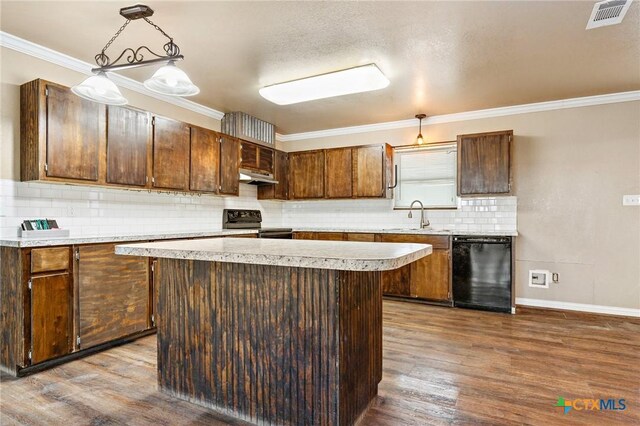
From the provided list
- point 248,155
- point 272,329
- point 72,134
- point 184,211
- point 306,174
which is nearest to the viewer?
point 272,329

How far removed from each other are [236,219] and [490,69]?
3679mm

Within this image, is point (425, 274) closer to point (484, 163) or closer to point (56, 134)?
point (484, 163)

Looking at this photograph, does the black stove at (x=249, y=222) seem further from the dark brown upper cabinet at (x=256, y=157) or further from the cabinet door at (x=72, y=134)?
the cabinet door at (x=72, y=134)

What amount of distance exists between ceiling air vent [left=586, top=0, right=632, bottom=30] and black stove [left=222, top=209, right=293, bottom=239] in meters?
3.99

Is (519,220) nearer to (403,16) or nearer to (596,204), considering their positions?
(596,204)

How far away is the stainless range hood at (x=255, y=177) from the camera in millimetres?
4855

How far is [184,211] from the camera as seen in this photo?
442 centimetres

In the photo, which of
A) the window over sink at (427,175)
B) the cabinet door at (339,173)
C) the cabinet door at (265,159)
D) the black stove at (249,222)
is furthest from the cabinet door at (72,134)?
the window over sink at (427,175)

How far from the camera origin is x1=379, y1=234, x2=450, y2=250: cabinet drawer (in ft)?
14.6

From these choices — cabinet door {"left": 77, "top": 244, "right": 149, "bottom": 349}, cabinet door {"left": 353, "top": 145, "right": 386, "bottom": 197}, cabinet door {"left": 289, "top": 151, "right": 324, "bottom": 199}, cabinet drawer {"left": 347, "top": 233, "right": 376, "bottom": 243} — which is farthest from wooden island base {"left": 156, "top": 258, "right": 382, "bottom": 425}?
cabinet door {"left": 289, "top": 151, "right": 324, "bottom": 199}

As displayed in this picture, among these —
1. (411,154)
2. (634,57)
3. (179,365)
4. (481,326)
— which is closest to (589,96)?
(634,57)

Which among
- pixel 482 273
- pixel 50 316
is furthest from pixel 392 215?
pixel 50 316

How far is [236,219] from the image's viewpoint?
5.14 metres

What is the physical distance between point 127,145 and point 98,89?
1176 mm
